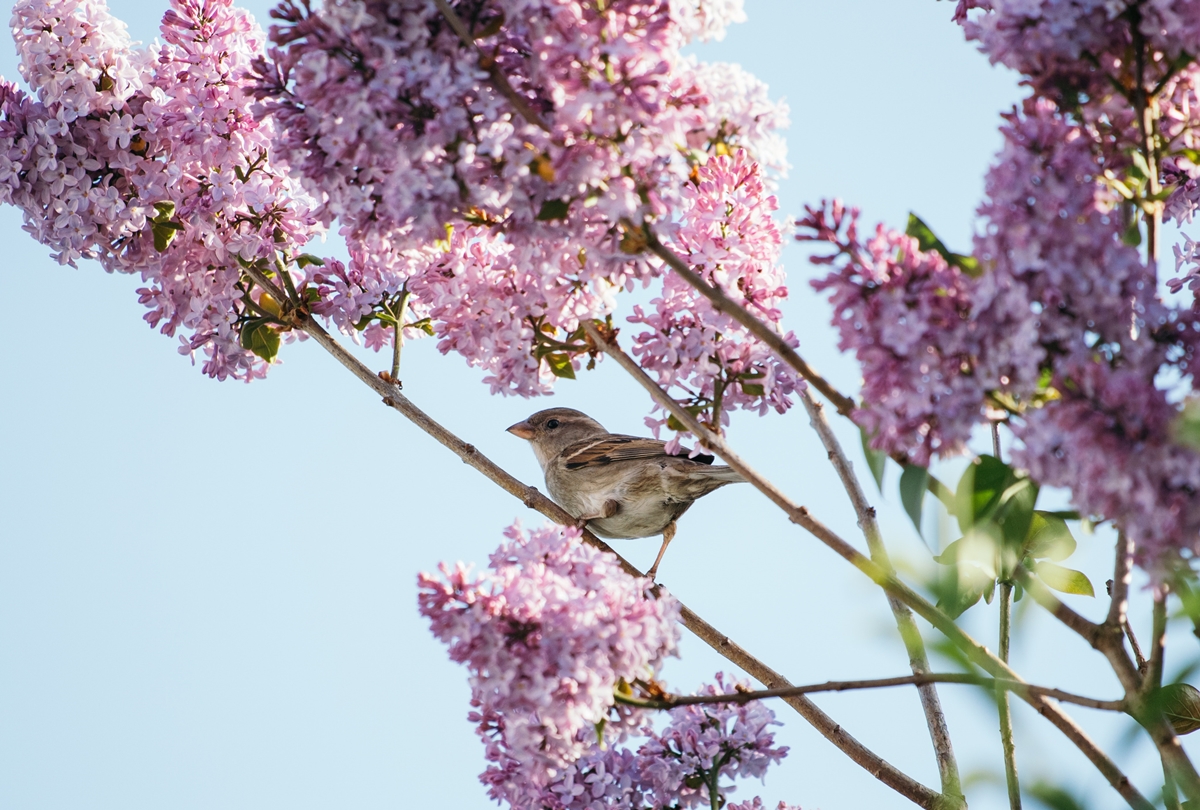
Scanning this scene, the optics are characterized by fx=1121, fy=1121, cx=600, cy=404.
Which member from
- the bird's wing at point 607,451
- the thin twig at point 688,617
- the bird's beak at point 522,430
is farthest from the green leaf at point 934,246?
the bird's beak at point 522,430

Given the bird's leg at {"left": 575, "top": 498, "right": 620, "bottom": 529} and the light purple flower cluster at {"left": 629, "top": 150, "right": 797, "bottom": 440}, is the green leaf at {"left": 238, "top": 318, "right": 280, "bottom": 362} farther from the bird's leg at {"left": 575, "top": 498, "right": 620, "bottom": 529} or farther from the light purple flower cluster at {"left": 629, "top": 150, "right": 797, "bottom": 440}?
the bird's leg at {"left": 575, "top": 498, "right": 620, "bottom": 529}

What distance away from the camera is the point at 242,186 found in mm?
3150

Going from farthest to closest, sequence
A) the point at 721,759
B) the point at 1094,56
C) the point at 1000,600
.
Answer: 1. the point at 1000,600
2. the point at 721,759
3. the point at 1094,56

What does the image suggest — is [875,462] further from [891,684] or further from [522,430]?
[522,430]

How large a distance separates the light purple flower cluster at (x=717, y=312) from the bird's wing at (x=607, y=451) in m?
2.40

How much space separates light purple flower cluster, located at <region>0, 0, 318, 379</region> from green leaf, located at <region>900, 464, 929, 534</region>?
2099 millimetres

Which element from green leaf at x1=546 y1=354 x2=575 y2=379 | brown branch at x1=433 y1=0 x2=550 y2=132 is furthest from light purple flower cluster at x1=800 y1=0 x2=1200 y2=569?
green leaf at x1=546 y1=354 x2=575 y2=379

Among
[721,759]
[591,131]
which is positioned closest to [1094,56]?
[591,131]

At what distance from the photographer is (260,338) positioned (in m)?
3.38

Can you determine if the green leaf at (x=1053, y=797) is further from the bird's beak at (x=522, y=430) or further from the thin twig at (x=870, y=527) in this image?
the bird's beak at (x=522, y=430)

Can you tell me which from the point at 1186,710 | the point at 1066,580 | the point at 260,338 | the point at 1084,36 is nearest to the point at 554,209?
the point at 1084,36

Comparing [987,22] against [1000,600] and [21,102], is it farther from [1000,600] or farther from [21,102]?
[21,102]

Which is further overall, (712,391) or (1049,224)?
(712,391)

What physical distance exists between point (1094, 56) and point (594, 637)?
1.25 meters
